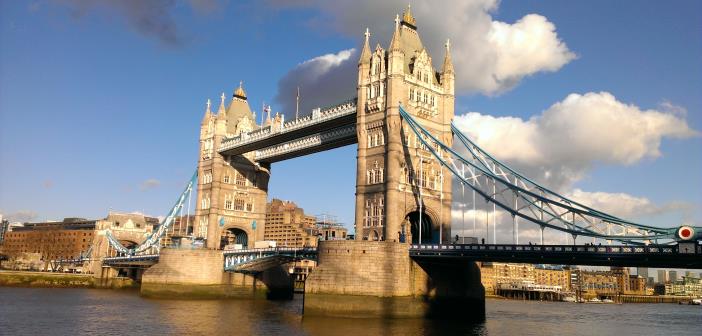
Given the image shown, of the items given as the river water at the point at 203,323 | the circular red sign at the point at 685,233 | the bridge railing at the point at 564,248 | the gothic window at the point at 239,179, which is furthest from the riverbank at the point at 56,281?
the circular red sign at the point at 685,233

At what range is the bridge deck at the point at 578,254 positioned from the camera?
3953cm

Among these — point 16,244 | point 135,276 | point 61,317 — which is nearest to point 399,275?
point 61,317

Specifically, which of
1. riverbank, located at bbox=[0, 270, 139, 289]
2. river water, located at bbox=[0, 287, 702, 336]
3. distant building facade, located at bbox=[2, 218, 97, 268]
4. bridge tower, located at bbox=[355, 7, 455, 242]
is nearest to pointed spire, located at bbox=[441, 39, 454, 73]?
bridge tower, located at bbox=[355, 7, 455, 242]

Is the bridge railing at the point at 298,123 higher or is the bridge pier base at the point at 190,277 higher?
the bridge railing at the point at 298,123

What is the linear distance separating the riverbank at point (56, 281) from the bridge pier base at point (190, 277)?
31637mm

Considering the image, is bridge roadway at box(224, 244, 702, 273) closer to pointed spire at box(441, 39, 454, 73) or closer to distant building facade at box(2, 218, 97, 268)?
pointed spire at box(441, 39, 454, 73)

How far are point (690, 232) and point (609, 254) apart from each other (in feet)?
19.3

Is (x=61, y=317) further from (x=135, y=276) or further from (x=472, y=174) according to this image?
(x=135, y=276)

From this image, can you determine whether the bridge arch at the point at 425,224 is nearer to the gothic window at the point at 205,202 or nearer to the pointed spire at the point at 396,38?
the pointed spire at the point at 396,38

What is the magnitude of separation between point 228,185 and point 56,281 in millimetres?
37006

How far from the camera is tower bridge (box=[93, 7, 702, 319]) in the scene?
150 feet

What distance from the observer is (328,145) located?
71188mm

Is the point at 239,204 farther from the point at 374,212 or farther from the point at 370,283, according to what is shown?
the point at 370,283

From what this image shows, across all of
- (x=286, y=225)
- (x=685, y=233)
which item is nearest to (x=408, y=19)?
(x=685, y=233)
